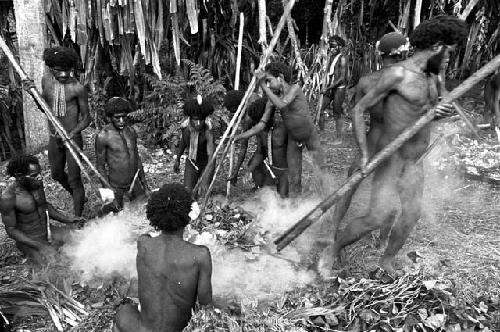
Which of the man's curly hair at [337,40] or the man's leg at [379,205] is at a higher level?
the man's curly hair at [337,40]

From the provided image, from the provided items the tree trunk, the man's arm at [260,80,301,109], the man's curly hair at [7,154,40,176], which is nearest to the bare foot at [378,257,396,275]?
the man's arm at [260,80,301,109]

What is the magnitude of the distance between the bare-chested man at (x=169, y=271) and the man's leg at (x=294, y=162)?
2.39 metres

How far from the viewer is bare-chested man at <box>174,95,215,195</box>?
15.6 ft

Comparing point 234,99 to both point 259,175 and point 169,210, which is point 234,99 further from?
point 169,210

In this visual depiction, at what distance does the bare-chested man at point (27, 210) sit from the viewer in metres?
3.67

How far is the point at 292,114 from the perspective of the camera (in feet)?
14.9

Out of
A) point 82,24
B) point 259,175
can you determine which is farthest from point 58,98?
point 259,175

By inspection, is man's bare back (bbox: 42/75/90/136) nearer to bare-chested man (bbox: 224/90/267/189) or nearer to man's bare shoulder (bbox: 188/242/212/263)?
bare-chested man (bbox: 224/90/267/189)

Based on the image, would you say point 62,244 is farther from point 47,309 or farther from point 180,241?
point 180,241

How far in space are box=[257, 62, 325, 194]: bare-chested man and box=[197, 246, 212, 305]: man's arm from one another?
2.24m

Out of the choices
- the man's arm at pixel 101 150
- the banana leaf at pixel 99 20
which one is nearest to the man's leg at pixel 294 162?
the man's arm at pixel 101 150

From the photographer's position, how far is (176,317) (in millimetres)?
2555

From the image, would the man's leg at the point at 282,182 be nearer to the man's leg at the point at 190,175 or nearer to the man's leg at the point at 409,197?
the man's leg at the point at 190,175

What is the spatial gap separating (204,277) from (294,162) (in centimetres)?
256
